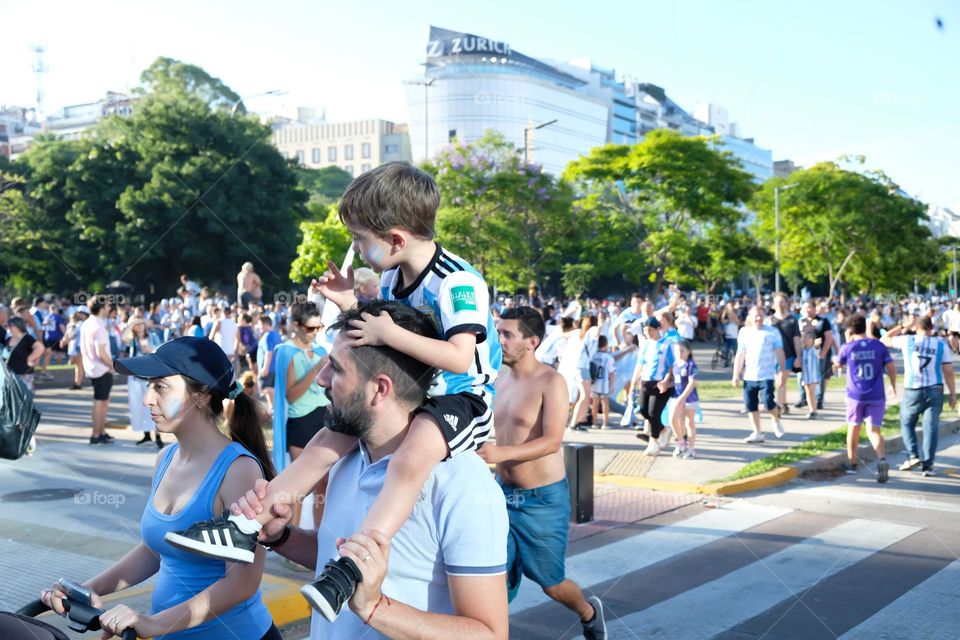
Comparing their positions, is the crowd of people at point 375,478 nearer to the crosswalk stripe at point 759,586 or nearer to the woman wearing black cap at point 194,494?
the woman wearing black cap at point 194,494

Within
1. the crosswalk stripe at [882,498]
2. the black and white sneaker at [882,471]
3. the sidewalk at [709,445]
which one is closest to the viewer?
the crosswalk stripe at [882,498]

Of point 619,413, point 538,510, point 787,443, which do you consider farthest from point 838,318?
point 538,510

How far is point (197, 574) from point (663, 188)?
4182 centimetres

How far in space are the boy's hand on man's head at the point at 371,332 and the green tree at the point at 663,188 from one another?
41396 mm

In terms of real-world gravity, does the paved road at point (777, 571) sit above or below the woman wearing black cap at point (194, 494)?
below

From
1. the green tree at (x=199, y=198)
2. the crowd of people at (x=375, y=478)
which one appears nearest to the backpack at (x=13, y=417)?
the crowd of people at (x=375, y=478)

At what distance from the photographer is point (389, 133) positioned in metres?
124

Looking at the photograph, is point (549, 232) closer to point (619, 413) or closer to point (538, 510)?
point (619, 413)

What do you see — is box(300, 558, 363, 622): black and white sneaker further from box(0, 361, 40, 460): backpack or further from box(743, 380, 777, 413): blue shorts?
box(743, 380, 777, 413): blue shorts

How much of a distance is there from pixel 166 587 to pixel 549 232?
1589 inches

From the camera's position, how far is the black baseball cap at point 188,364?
10.2ft

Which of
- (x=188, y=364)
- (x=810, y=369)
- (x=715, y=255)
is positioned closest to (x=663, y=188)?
(x=715, y=255)

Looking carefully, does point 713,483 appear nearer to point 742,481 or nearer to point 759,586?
point 742,481

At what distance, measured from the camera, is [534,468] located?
5.03 metres
